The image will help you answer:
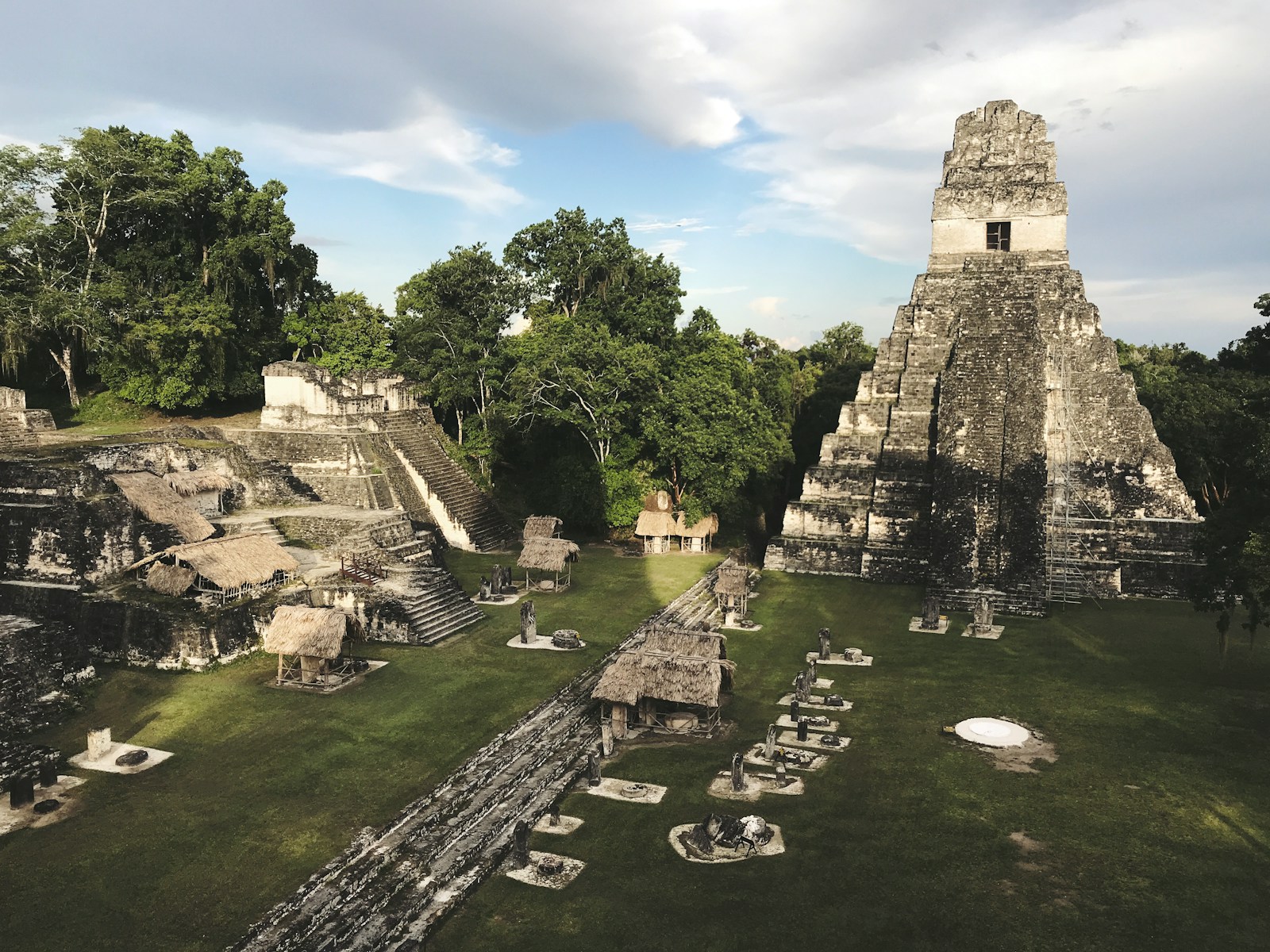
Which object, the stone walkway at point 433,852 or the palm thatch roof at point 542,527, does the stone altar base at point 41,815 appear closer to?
the stone walkway at point 433,852

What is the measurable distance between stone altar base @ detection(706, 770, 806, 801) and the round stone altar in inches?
130

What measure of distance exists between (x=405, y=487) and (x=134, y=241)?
14.1 meters

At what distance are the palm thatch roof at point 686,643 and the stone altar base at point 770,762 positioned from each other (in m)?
2.24

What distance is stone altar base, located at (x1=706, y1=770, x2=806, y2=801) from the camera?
13117mm

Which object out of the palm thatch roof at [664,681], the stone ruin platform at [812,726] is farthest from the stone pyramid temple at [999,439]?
the palm thatch roof at [664,681]

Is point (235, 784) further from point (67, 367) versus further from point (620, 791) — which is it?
point (67, 367)

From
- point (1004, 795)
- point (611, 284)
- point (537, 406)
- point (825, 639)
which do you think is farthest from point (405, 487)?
point (1004, 795)

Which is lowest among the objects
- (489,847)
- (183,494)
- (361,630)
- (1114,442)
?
(489,847)

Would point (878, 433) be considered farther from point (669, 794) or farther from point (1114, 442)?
point (669, 794)

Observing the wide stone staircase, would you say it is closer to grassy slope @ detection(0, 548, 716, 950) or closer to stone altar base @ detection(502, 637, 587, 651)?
grassy slope @ detection(0, 548, 716, 950)

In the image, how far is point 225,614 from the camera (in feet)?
60.8

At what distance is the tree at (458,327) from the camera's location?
33438mm

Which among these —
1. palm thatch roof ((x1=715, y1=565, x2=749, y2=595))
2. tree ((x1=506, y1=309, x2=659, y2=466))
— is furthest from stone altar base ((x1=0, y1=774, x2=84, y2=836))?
tree ((x1=506, y1=309, x2=659, y2=466))

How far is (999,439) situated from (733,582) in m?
10.2
